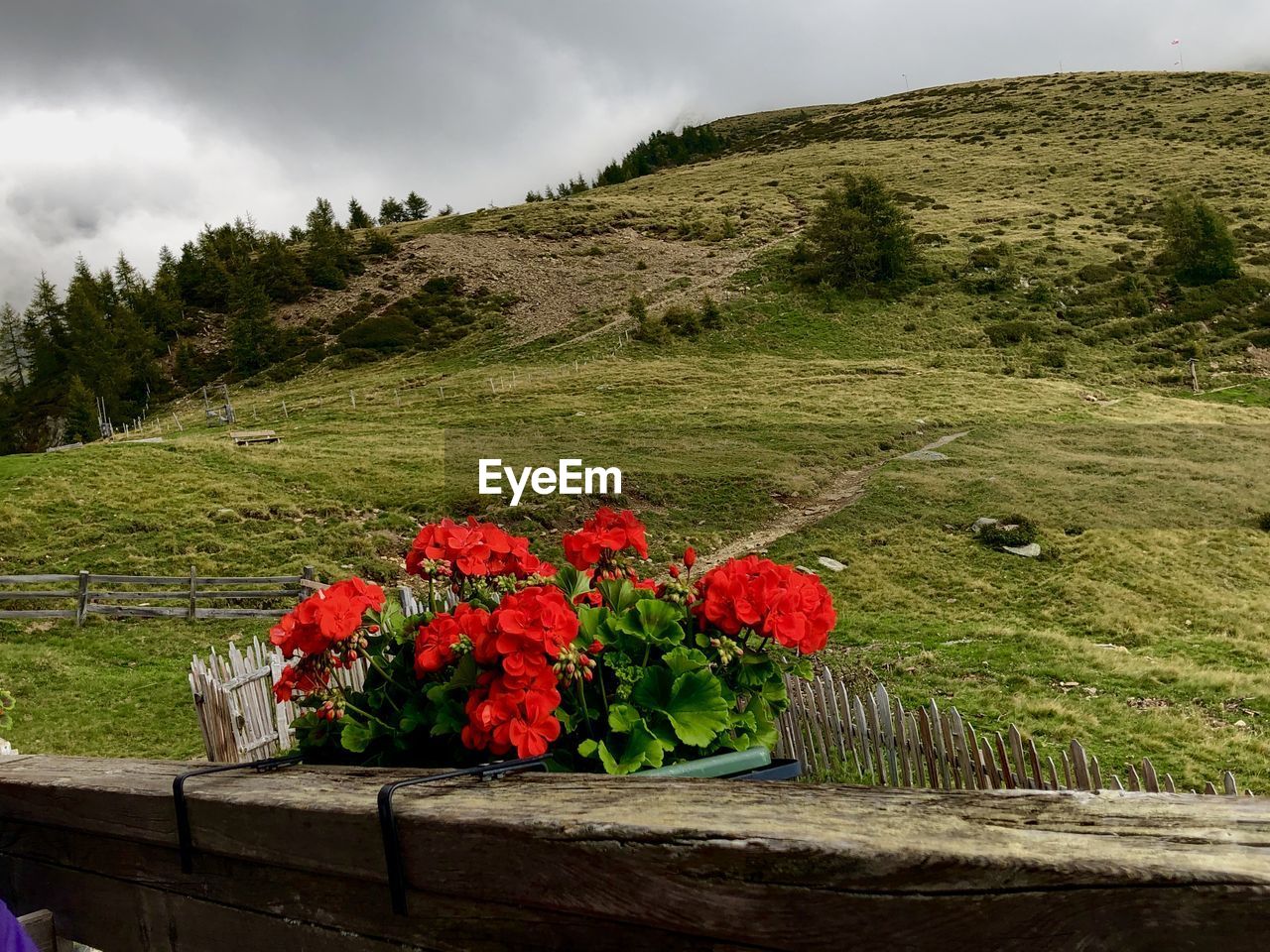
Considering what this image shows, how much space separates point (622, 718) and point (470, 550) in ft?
2.80

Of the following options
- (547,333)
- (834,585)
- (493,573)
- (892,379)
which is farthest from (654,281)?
(493,573)

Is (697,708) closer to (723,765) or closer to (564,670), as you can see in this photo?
(723,765)

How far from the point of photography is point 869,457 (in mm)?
27000

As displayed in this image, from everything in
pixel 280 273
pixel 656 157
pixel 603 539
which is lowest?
pixel 603 539

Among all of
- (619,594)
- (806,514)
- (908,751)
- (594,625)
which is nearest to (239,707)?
(908,751)

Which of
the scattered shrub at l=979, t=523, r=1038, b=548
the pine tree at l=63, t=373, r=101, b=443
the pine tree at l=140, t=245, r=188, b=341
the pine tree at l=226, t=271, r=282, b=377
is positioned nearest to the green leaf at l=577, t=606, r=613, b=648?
the scattered shrub at l=979, t=523, r=1038, b=548

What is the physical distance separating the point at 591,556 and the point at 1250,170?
3180 inches

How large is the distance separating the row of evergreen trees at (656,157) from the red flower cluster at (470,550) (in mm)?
117246

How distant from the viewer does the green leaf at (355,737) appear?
7.13ft

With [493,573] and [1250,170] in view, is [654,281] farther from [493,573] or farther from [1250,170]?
[493,573]

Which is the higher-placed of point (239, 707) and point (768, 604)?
point (768, 604)

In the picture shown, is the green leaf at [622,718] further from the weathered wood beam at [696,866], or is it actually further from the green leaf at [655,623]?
the weathered wood beam at [696,866]

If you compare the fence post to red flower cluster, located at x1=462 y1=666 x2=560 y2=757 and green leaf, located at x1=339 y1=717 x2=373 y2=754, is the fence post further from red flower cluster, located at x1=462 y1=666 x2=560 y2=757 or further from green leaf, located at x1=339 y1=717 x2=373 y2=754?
red flower cluster, located at x1=462 y1=666 x2=560 y2=757

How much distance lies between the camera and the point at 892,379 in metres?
37.5
